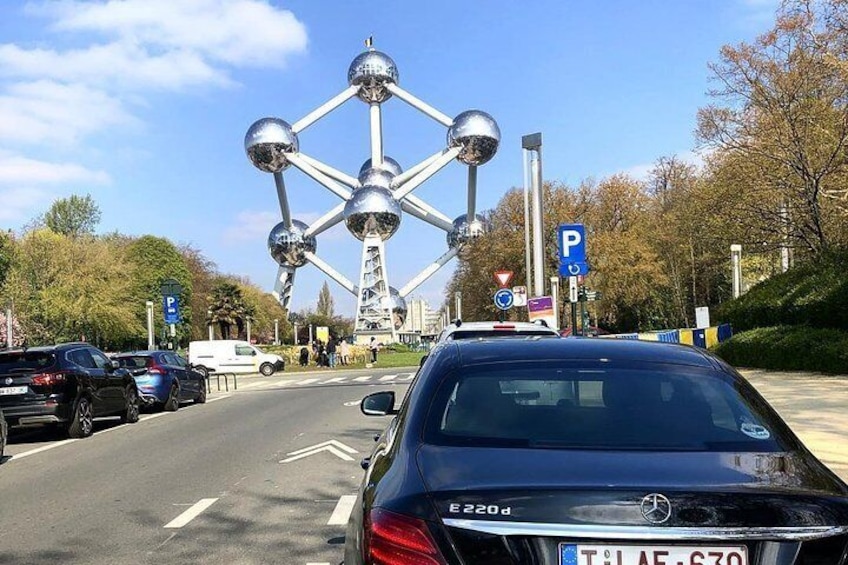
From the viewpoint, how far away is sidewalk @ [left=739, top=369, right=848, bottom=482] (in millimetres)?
10131

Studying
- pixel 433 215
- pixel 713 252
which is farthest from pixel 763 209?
pixel 433 215

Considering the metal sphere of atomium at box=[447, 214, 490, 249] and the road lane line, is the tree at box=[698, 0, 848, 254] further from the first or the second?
the metal sphere of atomium at box=[447, 214, 490, 249]

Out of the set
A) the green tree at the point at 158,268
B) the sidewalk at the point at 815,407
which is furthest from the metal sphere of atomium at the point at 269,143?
the sidewalk at the point at 815,407

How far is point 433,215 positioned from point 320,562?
6375cm

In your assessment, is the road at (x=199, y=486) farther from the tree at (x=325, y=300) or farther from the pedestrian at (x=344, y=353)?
the tree at (x=325, y=300)

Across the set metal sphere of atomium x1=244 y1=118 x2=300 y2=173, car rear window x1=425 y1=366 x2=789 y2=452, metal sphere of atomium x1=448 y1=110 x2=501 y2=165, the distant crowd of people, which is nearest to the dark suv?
car rear window x1=425 y1=366 x2=789 y2=452

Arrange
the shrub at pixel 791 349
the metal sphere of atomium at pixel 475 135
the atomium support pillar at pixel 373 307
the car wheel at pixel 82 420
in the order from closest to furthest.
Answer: the car wheel at pixel 82 420 < the shrub at pixel 791 349 < the metal sphere of atomium at pixel 475 135 < the atomium support pillar at pixel 373 307

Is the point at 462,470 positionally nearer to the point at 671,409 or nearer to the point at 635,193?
the point at 671,409

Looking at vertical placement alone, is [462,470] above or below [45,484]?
above

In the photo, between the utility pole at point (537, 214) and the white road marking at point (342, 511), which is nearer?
the white road marking at point (342, 511)

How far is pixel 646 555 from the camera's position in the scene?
8.67 ft

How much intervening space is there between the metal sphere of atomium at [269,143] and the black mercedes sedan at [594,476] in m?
57.6

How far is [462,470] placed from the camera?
296cm

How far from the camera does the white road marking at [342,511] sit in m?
7.48
